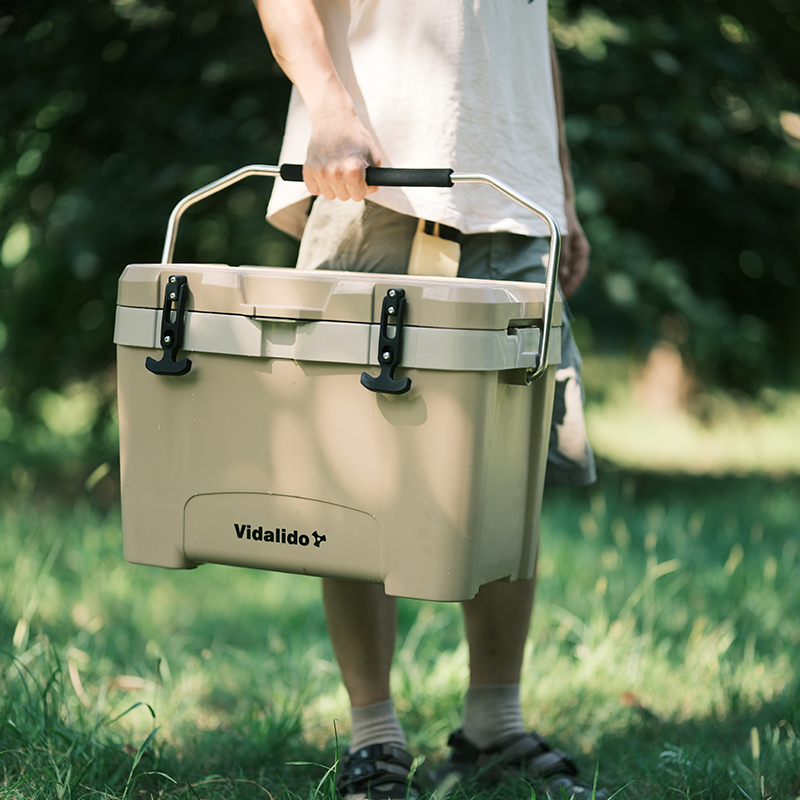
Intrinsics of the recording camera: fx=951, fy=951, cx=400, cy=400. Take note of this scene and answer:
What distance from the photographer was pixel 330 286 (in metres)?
1.28

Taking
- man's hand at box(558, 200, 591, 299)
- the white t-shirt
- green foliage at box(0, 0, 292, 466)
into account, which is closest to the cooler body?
the white t-shirt

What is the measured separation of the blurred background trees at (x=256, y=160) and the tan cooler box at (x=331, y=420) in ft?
5.96

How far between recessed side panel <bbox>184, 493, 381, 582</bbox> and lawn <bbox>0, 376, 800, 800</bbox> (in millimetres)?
→ 359

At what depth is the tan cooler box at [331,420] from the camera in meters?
1.23

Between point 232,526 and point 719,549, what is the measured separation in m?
2.22

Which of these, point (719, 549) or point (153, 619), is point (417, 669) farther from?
point (719, 549)

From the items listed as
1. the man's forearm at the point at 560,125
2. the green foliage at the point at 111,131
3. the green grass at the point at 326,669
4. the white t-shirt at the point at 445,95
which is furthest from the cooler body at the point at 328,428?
the green foliage at the point at 111,131

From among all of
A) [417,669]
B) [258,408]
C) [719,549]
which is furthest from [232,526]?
[719,549]

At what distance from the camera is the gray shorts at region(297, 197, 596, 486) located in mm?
1588

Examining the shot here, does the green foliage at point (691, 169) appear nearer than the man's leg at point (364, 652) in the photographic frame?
No

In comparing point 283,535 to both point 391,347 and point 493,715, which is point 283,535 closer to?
point 391,347

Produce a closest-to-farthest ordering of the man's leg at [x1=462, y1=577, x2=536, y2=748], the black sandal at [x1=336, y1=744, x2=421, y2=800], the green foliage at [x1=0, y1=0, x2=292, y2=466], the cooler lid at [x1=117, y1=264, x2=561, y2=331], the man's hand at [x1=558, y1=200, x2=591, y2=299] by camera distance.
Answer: the cooler lid at [x1=117, y1=264, x2=561, y2=331] < the black sandal at [x1=336, y1=744, x2=421, y2=800] < the man's leg at [x1=462, y1=577, x2=536, y2=748] < the man's hand at [x1=558, y1=200, x2=591, y2=299] < the green foliage at [x1=0, y1=0, x2=292, y2=466]

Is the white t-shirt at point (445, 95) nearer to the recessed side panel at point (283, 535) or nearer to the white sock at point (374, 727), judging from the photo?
the recessed side panel at point (283, 535)

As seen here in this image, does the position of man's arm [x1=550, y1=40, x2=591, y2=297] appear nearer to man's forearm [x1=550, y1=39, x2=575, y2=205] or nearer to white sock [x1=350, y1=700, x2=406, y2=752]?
man's forearm [x1=550, y1=39, x2=575, y2=205]
